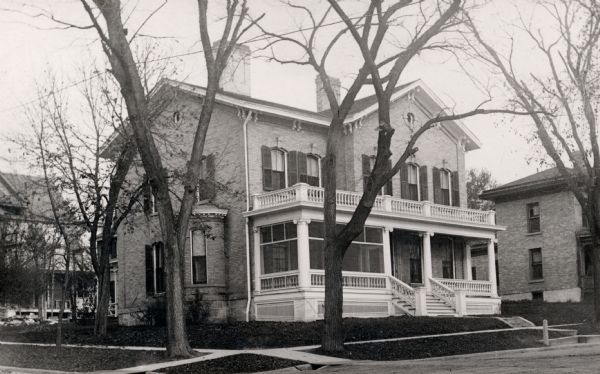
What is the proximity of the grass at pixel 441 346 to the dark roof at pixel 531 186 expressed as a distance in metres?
19.5

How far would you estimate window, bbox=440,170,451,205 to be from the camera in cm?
3766

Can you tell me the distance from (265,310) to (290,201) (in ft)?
13.6

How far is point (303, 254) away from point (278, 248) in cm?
238

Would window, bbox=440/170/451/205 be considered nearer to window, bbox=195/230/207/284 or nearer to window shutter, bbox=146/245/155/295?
window, bbox=195/230/207/284

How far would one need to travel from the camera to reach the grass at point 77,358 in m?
18.3

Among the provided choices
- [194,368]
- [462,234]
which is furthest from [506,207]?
[194,368]

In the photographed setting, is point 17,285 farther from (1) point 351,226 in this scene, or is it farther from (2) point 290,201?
(1) point 351,226

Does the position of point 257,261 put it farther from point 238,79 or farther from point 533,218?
point 533,218

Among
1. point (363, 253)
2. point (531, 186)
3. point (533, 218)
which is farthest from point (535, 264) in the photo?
point (363, 253)

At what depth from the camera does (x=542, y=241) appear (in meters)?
44.1

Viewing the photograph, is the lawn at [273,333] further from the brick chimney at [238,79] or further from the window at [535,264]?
the window at [535,264]

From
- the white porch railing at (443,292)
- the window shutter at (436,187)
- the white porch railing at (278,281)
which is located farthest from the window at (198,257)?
the window shutter at (436,187)

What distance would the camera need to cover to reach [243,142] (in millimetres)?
30656

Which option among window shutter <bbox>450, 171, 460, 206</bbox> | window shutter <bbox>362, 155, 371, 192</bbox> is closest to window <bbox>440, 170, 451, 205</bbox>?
window shutter <bbox>450, 171, 460, 206</bbox>
